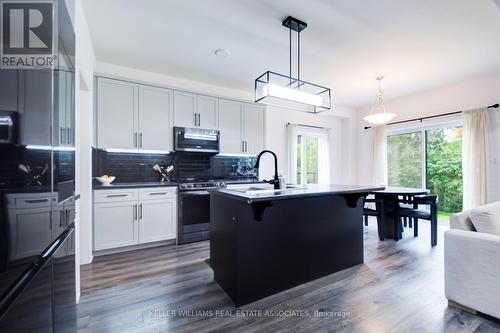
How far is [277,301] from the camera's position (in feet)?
6.66

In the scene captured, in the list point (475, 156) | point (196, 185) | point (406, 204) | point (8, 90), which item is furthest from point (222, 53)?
point (475, 156)

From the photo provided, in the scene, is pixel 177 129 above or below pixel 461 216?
above

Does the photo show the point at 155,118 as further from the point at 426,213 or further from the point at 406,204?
the point at 406,204

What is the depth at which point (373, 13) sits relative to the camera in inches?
93.5

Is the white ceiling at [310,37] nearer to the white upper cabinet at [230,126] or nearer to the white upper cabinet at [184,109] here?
the white upper cabinet at [184,109]

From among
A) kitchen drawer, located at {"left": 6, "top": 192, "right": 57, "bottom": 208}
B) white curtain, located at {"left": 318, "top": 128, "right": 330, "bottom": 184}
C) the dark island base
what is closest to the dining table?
the dark island base

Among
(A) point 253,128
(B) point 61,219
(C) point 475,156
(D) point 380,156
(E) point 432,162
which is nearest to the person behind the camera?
(B) point 61,219

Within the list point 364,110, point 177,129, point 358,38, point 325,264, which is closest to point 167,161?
point 177,129

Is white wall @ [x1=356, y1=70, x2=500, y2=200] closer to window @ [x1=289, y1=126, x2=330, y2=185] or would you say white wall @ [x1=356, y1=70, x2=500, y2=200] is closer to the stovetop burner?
window @ [x1=289, y1=126, x2=330, y2=185]

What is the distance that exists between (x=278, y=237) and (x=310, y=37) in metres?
2.28

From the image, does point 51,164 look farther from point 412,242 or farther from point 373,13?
point 412,242

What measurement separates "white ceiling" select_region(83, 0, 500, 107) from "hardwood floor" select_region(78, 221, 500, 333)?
8.70 ft

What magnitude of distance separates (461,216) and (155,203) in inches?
136

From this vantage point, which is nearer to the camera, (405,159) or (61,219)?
(61,219)
